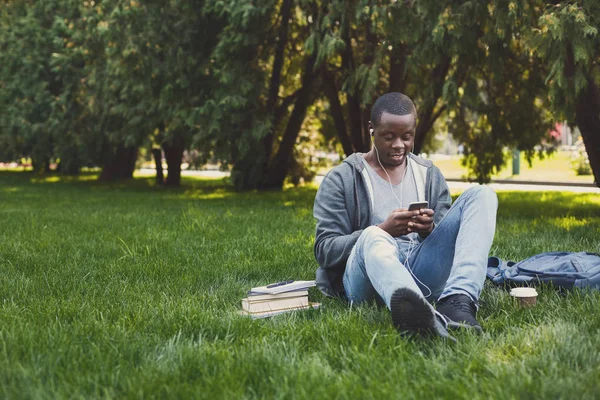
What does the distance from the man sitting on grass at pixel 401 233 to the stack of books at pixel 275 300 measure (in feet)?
→ 0.69

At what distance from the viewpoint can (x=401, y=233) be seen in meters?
3.79

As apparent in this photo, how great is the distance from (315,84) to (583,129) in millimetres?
8043

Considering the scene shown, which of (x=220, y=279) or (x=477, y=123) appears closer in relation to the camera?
(x=220, y=279)

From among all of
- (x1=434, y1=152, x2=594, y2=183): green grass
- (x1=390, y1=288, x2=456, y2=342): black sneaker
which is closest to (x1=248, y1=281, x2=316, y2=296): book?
(x1=390, y1=288, x2=456, y2=342): black sneaker

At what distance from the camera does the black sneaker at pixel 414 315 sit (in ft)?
10.8

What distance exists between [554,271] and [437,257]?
1.07 metres

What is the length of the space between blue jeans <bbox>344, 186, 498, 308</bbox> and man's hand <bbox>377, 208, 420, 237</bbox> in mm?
50

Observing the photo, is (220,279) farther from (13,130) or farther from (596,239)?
(13,130)

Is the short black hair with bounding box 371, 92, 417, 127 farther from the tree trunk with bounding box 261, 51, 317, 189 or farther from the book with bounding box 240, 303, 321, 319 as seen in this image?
the tree trunk with bounding box 261, 51, 317, 189

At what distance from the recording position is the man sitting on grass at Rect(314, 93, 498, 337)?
3.52 meters

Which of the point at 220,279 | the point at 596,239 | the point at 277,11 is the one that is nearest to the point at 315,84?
the point at 277,11

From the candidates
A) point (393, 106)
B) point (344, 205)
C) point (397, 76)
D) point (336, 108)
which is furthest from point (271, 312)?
point (336, 108)

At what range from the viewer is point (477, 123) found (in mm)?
16125

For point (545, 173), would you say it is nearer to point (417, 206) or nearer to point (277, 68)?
point (277, 68)
